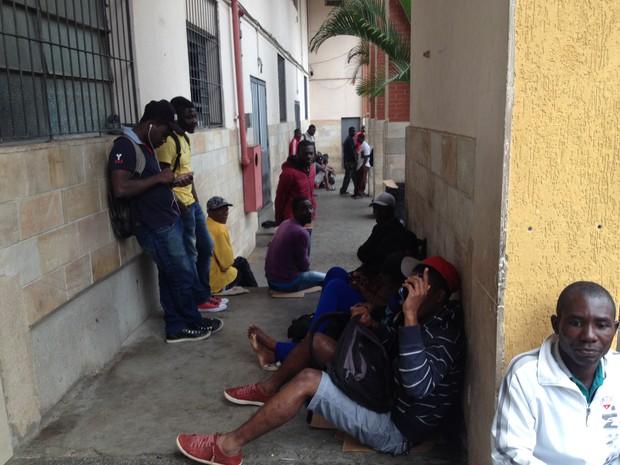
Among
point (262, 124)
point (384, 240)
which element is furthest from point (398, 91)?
point (384, 240)

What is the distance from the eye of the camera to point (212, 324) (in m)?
4.69

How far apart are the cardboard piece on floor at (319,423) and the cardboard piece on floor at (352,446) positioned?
0.60 feet

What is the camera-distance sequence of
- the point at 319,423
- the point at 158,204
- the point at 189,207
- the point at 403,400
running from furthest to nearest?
the point at 189,207 < the point at 158,204 < the point at 319,423 < the point at 403,400

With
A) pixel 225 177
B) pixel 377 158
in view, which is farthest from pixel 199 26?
pixel 377 158

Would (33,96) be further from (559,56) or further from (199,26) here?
(199,26)

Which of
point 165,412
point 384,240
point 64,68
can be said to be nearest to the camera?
point 165,412

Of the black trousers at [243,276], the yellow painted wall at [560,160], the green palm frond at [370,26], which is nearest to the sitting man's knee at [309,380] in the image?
the yellow painted wall at [560,160]

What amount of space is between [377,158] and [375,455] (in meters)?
12.2

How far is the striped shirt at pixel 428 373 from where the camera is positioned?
98.3 inches

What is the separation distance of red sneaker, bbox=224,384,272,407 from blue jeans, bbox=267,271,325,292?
224 centimetres

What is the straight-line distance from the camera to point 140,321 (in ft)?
15.2

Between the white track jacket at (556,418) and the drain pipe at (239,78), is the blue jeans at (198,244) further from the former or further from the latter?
the drain pipe at (239,78)

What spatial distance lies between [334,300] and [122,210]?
1.60m

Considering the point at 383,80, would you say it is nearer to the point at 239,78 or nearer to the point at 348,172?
the point at 239,78
